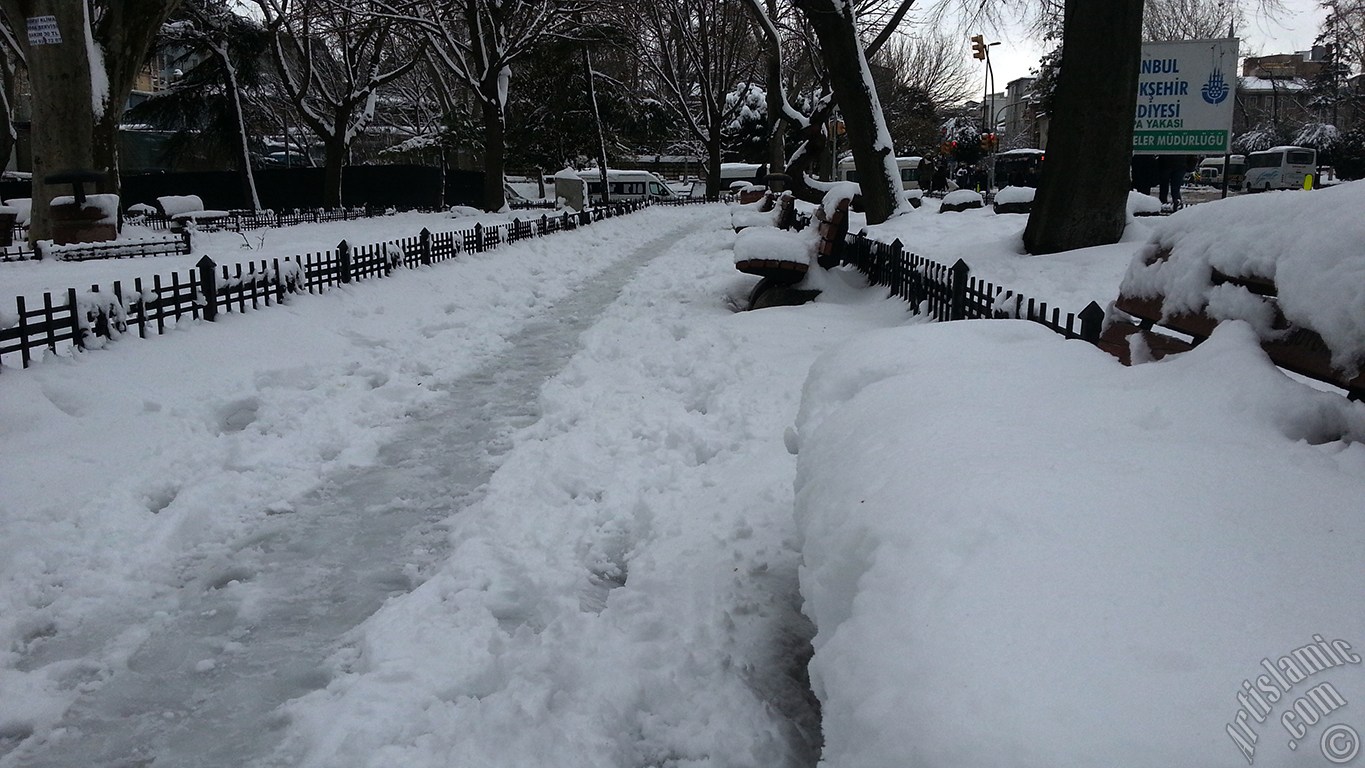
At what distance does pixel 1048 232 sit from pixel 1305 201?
31.8ft

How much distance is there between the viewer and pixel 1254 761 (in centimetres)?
145

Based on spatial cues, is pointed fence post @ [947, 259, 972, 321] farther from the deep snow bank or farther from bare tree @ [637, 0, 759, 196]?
bare tree @ [637, 0, 759, 196]

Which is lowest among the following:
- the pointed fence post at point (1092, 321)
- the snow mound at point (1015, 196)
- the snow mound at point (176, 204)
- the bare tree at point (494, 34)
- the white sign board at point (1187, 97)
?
the pointed fence post at point (1092, 321)

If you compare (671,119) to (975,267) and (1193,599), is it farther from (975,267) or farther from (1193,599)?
(1193,599)

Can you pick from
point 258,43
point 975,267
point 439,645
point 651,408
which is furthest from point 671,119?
point 439,645

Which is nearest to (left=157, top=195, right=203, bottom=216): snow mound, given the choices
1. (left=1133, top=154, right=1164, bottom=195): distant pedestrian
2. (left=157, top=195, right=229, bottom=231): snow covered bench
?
(left=157, top=195, right=229, bottom=231): snow covered bench

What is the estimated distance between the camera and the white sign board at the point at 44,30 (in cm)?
1565

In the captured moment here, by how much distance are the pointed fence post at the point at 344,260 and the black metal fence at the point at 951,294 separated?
7868 mm

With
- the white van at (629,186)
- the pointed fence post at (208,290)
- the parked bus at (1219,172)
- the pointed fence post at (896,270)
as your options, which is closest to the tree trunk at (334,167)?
the white van at (629,186)

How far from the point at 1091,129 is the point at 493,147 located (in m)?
23.7

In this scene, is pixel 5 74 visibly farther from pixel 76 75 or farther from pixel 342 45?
pixel 76 75

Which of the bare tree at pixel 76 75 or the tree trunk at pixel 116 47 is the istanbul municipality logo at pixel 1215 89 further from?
the tree trunk at pixel 116 47

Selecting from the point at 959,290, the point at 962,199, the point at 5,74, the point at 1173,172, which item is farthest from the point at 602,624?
the point at 5,74

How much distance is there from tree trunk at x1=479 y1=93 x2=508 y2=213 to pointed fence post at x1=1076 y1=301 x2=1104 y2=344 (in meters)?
27.7
